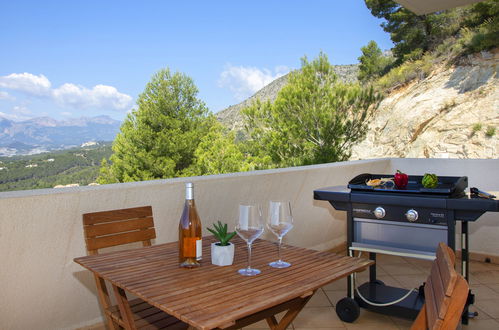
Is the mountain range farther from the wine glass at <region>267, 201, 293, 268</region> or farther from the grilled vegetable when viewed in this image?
the wine glass at <region>267, 201, 293, 268</region>

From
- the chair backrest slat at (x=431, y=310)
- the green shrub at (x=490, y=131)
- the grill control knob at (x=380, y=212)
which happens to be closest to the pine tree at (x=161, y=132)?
the green shrub at (x=490, y=131)

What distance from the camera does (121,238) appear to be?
2.03 meters

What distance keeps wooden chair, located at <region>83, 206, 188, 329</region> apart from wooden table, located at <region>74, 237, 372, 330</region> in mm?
158

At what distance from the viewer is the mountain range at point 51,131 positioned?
49.1m

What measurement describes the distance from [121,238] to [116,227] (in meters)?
0.06

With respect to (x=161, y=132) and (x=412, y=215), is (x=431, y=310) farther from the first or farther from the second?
(x=161, y=132)

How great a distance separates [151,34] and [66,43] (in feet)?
50.7

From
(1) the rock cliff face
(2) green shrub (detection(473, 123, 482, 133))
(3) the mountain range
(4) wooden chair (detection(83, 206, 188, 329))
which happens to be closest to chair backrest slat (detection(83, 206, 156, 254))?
(4) wooden chair (detection(83, 206, 188, 329))

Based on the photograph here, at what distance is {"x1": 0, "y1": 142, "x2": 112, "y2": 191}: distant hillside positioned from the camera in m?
22.3

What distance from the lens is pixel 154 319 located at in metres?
1.72

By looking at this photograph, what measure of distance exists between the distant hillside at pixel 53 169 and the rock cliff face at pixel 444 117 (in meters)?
15.0

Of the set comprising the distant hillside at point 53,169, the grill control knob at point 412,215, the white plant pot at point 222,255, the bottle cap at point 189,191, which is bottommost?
the distant hillside at point 53,169

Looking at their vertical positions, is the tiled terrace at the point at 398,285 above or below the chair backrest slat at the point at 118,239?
below

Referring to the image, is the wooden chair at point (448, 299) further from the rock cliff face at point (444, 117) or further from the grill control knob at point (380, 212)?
the rock cliff face at point (444, 117)
